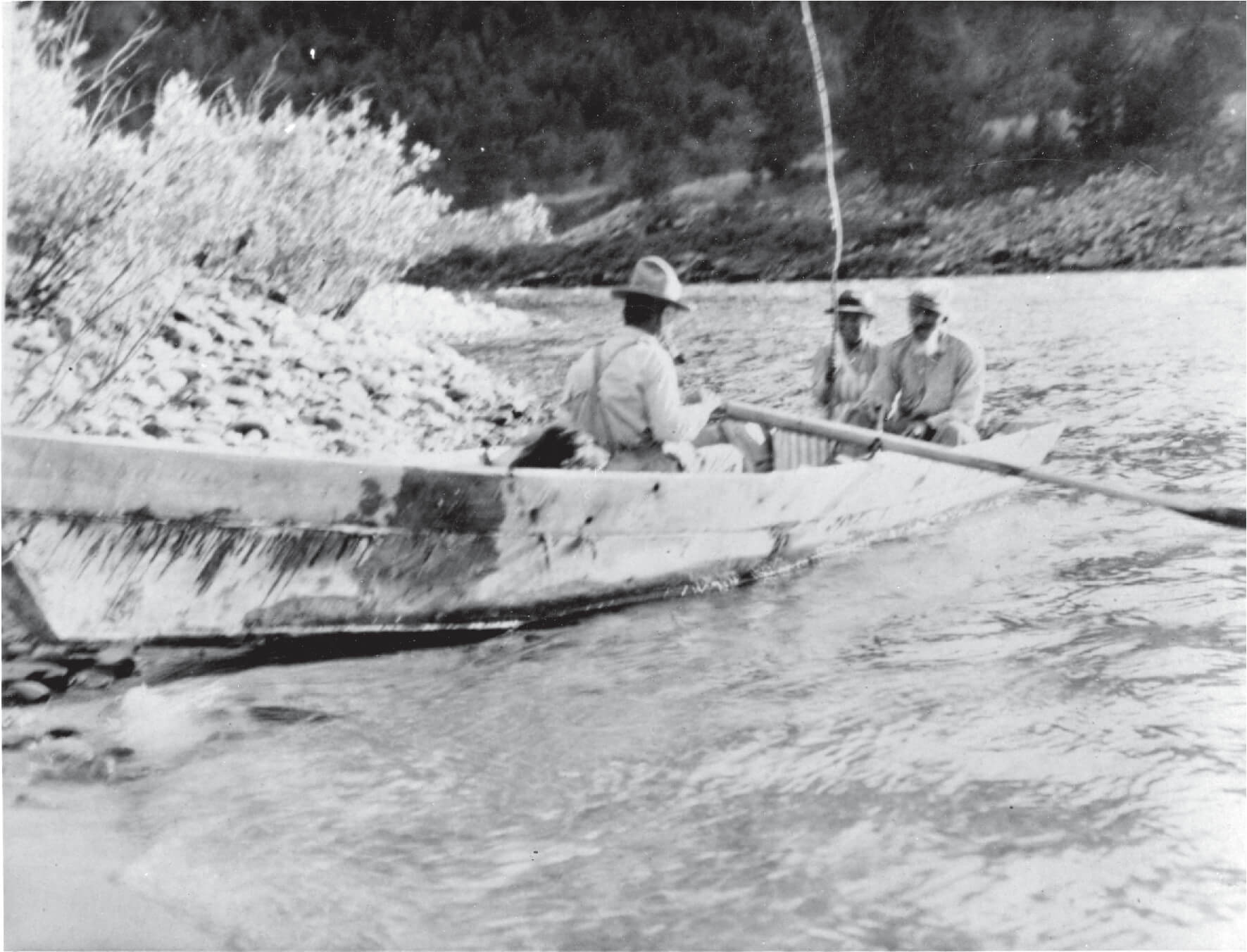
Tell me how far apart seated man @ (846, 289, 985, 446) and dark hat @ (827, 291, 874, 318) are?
0.22 m

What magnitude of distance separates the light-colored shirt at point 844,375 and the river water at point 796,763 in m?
1.22

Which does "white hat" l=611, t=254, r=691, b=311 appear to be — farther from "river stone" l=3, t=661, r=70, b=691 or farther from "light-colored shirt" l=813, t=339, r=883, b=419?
"river stone" l=3, t=661, r=70, b=691

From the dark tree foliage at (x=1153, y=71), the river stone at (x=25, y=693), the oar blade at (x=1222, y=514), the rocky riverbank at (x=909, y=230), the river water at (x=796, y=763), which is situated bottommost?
the river water at (x=796, y=763)

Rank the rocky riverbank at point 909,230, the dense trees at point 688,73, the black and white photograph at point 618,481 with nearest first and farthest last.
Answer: the black and white photograph at point 618,481
the dense trees at point 688,73
the rocky riverbank at point 909,230

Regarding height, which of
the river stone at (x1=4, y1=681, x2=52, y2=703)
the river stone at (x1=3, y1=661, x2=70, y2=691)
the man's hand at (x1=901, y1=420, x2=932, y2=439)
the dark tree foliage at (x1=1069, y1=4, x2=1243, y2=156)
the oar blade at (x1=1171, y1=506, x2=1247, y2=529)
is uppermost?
the dark tree foliage at (x1=1069, y1=4, x2=1243, y2=156)

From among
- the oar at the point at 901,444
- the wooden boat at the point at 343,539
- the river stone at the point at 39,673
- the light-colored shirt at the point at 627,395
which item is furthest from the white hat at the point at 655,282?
the river stone at the point at 39,673

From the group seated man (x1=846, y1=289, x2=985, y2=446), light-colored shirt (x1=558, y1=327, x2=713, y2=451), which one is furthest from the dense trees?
light-colored shirt (x1=558, y1=327, x2=713, y2=451)

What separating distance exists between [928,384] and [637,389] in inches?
81.5

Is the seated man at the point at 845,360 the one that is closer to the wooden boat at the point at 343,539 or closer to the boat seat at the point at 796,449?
the boat seat at the point at 796,449

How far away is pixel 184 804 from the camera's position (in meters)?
2.86

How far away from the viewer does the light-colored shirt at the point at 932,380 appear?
5199 millimetres

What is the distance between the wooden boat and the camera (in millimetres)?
3033

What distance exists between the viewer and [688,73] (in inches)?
181

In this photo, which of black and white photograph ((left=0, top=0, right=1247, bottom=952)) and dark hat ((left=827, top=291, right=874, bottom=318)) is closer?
black and white photograph ((left=0, top=0, right=1247, bottom=952))
